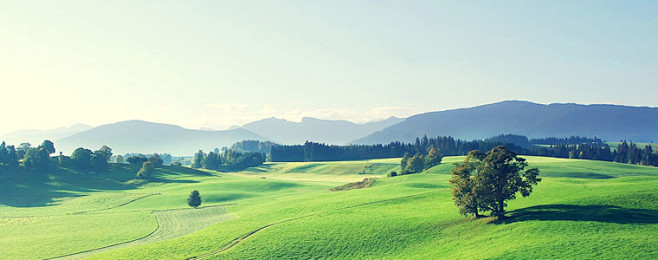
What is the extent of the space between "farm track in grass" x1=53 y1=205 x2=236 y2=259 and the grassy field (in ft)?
0.75

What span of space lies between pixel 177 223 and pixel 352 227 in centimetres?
4363

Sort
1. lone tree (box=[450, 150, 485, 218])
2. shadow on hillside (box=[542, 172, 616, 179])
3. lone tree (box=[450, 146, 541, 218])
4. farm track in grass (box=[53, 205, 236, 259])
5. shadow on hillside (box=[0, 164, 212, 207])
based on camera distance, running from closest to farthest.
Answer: lone tree (box=[450, 146, 541, 218]) < lone tree (box=[450, 150, 485, 218]) < farm track in grass (box=[53, 205, 236, 259]) < shadow on hillside (box=[0, 164, 212, 207]) < shadow on hillside (box=[542, 172, 616, 179])

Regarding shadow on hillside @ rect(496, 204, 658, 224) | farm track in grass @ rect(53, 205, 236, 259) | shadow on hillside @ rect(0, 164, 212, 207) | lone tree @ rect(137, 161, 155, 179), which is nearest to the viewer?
shadow on hillside @ rect(496, 204, 658, 224)

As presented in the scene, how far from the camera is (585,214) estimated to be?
53.8m

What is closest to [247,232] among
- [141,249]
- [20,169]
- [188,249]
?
[188,249]

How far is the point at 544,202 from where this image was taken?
213 feet

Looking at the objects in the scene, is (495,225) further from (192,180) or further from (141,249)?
(192,180)

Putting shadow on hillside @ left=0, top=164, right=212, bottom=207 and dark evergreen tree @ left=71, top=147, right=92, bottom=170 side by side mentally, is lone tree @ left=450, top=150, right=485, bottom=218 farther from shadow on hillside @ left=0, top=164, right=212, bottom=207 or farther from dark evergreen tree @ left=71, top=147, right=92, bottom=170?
dark evergreen tree @ left=71, top=147, right=92, bottom=170

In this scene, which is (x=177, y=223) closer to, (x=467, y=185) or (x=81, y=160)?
(x=467, y=185)

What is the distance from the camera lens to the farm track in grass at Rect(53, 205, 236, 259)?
238ft

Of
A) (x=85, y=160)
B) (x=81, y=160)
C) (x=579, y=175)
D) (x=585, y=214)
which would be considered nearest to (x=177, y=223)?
(x=585, y=214)

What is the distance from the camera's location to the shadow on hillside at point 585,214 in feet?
165

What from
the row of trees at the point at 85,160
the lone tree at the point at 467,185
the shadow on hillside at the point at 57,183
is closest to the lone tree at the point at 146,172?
the shadow on hillside at the point at 57,183

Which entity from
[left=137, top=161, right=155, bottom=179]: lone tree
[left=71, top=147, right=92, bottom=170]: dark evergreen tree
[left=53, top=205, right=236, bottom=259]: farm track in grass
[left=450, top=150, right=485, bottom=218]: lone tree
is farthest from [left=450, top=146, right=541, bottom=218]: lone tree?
[left=71, top=147, right=92, bottom=170]: dark evergreen tree
